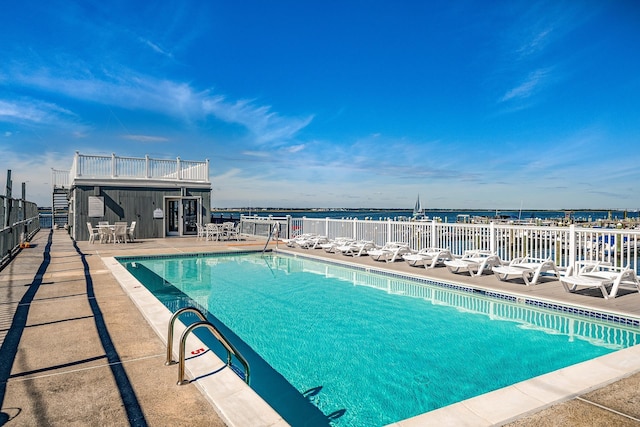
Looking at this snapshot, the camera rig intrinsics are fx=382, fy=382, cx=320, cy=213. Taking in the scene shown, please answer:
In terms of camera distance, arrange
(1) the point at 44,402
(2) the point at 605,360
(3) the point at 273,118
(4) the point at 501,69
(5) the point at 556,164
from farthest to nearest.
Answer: (5) the point at 556,164 → (3) the point at 273,118 → (4) the point at 501,69 → (2) the point at 605,360 → (1) the point at 44,402

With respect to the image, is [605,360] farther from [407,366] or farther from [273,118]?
[273,118]

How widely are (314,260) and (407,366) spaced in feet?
23.3

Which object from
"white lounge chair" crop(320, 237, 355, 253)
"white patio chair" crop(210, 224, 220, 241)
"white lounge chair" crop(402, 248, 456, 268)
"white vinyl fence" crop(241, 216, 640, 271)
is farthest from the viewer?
"white patio chair" crop(210, 224, 220, 241)

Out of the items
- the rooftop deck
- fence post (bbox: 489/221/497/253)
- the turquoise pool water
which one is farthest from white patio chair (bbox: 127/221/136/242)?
fence post (bbox: 489/221/497/253)

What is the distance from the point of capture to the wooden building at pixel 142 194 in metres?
16.1

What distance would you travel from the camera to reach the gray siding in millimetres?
16031

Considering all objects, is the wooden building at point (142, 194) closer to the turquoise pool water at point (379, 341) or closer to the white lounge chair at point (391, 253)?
the turquoise pool water at point (379, 341)

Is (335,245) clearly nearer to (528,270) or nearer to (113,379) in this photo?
(528,270)

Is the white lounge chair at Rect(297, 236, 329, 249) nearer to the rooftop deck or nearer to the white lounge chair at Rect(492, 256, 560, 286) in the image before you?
the white lounge chair at Rect(492, 256, 560, 286)

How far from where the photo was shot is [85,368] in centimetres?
310

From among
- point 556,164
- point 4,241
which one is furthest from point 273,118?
point 556,164

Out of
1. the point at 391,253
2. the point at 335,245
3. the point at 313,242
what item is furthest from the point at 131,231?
the point at 391,253

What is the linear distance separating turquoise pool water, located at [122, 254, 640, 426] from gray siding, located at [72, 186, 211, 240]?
33.1ft

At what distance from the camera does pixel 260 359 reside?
4301 millimetres
